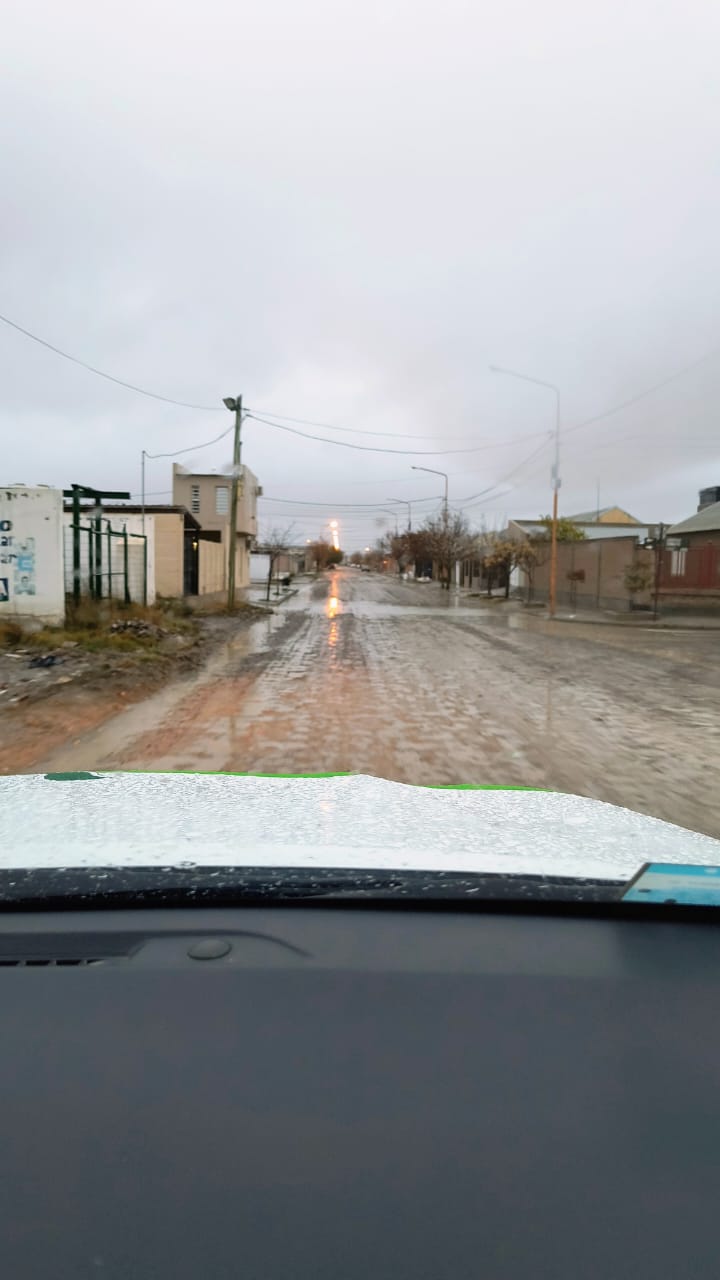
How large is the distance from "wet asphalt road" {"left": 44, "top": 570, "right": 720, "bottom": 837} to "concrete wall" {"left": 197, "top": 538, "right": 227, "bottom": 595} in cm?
1440

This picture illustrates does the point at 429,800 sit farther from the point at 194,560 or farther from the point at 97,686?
the point at 194,560

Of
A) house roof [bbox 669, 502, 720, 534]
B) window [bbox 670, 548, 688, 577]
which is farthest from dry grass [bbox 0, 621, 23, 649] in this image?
house roof [bbox 669, 502, 720, 534]

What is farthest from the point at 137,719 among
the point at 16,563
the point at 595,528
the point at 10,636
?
the point at 595,528

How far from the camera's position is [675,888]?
195cm

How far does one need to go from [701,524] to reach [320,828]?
38589mm

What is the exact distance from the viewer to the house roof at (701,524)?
35.3 metres

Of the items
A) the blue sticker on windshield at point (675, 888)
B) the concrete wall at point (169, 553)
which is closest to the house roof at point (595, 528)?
the concrete wall at point (169, 553)

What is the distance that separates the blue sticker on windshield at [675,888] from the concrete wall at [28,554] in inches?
542

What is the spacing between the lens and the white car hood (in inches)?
84.0

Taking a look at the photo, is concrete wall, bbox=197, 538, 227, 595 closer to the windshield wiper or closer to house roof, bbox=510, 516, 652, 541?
the windshield wiper

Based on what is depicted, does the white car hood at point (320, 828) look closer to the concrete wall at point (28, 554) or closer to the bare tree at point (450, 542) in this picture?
the concrete wall at point (28, 554)

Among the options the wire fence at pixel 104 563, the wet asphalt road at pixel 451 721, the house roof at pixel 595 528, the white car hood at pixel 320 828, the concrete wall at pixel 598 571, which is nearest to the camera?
the white car hood at pixel 320 828

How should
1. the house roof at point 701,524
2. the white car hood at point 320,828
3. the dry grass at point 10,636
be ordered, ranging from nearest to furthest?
the white car hood at point 320,828 → the dry grass at point 10,636 → the house roof at point 701,524

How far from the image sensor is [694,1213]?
1223 millimetres
